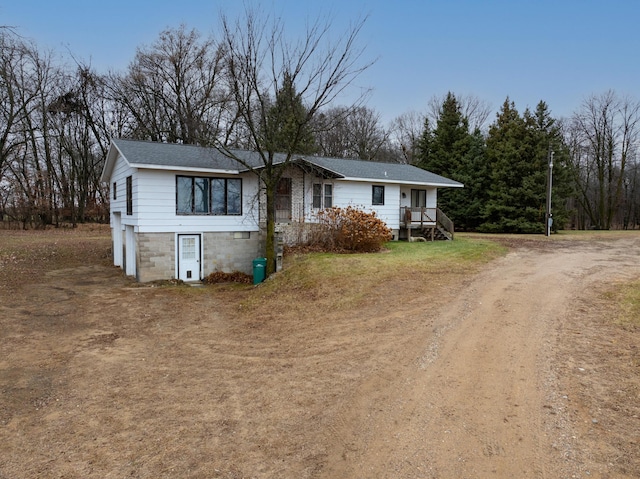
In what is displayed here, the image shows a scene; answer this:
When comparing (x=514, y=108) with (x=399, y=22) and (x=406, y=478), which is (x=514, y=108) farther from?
(x=406, y=478)

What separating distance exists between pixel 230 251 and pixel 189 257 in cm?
156

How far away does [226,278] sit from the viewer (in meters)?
15.8

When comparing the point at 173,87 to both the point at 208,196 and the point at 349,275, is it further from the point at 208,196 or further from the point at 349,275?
the point at 349,275

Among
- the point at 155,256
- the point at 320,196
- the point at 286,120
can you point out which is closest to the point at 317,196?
the point at 320,196

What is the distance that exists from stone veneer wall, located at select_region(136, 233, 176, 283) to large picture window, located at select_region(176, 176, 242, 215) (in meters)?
1.17

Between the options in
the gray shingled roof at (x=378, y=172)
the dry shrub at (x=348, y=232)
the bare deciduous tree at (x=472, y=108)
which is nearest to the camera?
the dry shrub at (x=348, y=232)

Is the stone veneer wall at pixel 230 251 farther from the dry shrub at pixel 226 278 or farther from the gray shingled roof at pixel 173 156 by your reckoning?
the gray shingled roof at pixel 173 156

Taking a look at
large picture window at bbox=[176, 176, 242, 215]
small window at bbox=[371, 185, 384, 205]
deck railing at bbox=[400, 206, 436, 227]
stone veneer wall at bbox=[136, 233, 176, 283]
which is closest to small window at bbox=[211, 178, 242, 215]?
large picture window at bbox=[176, 176, 242, 215]

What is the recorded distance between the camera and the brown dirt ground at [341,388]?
157 inches

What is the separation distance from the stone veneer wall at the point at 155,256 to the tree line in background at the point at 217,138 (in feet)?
44.7

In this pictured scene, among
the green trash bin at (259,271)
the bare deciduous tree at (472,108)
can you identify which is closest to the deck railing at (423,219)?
the green trash bin at (259,271)

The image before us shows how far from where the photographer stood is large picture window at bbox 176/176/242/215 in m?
15.3

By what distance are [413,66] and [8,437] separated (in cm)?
1948

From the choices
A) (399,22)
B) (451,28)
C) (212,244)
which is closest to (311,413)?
(212,244)
